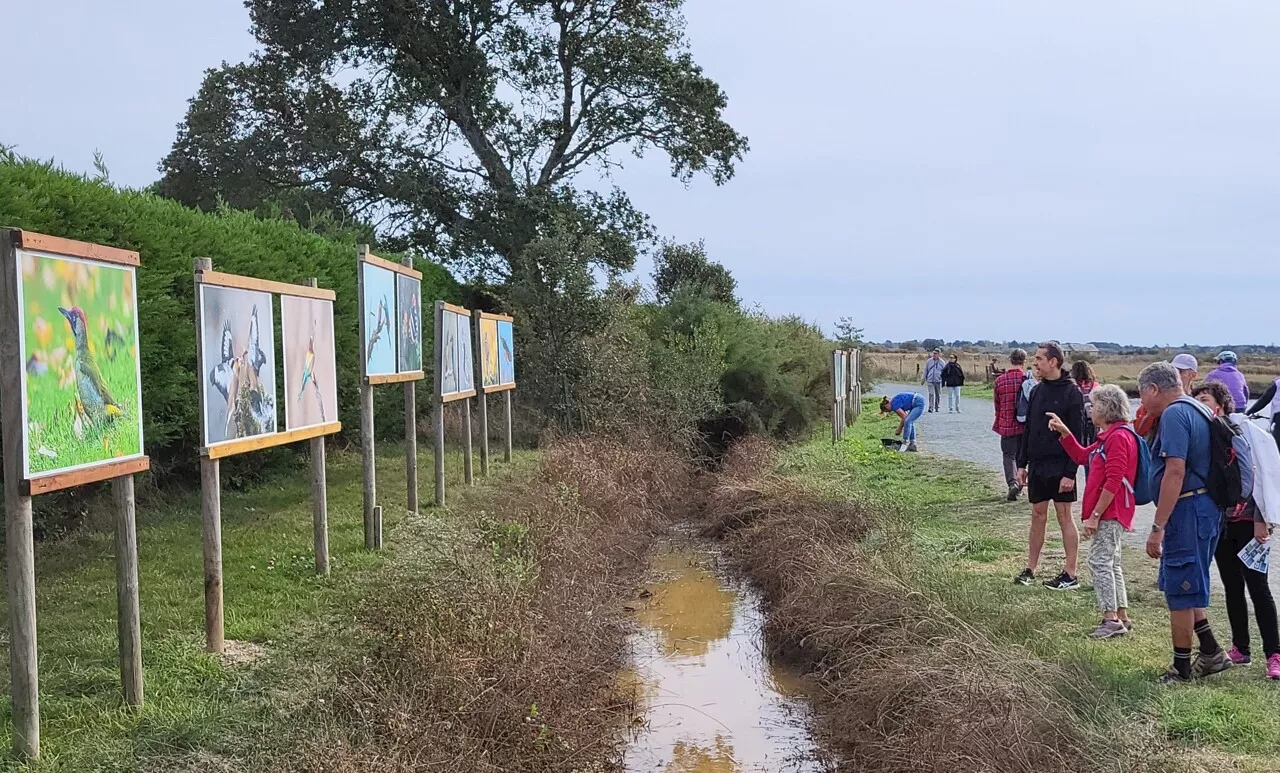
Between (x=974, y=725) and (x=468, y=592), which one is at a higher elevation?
(x=468, y=592)

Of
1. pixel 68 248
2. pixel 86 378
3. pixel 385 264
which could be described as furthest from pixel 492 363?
pixel 68 248

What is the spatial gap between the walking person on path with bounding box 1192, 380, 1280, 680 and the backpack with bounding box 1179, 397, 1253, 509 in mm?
166

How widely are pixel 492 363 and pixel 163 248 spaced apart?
227 inches

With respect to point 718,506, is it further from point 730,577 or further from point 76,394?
point 76,394

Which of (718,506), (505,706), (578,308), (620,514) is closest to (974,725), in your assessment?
(505,706)

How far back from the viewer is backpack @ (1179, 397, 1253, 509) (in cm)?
572

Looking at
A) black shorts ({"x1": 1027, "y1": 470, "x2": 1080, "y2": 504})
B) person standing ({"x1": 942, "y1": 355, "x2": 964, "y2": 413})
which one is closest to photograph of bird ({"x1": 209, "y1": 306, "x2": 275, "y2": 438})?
black shorts ({"x1": 1027, "y1": 470, "x2": 1080, "y2": 504})

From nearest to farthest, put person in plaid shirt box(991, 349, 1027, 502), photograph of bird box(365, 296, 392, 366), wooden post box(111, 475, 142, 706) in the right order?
wooden post box(111, 475, 142, 706) < photograph of bird box(365, 296, 392, 366) < person in plaid shirt box(991, 349, 1027, 502)

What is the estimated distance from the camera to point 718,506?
13758 mm

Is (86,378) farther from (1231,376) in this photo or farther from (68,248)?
(1231,376)

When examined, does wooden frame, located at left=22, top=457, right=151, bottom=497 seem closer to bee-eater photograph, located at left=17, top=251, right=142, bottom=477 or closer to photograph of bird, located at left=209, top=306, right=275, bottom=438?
bee-eater photograph, located at left=17, top=251, right=142, bottom=477

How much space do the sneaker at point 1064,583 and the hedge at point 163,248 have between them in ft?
23.4

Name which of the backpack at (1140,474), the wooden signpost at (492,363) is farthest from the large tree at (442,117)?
the backpack at (1140,474)

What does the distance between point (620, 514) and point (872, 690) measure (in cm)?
601
